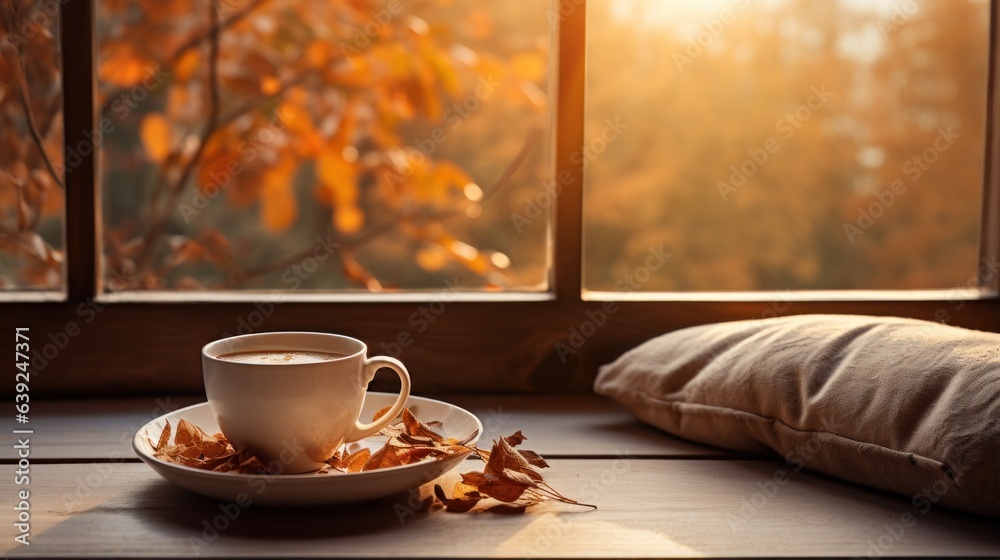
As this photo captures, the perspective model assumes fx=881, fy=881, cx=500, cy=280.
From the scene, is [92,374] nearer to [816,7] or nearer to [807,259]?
[807,259]

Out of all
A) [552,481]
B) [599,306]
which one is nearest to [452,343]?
[599,306]

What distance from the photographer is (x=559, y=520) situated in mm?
699

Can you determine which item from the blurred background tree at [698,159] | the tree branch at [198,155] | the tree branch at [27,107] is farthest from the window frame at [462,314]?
the blurred background tree at [698,159]

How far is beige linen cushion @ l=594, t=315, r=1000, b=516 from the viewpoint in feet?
2.33

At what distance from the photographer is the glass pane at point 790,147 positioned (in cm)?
377
